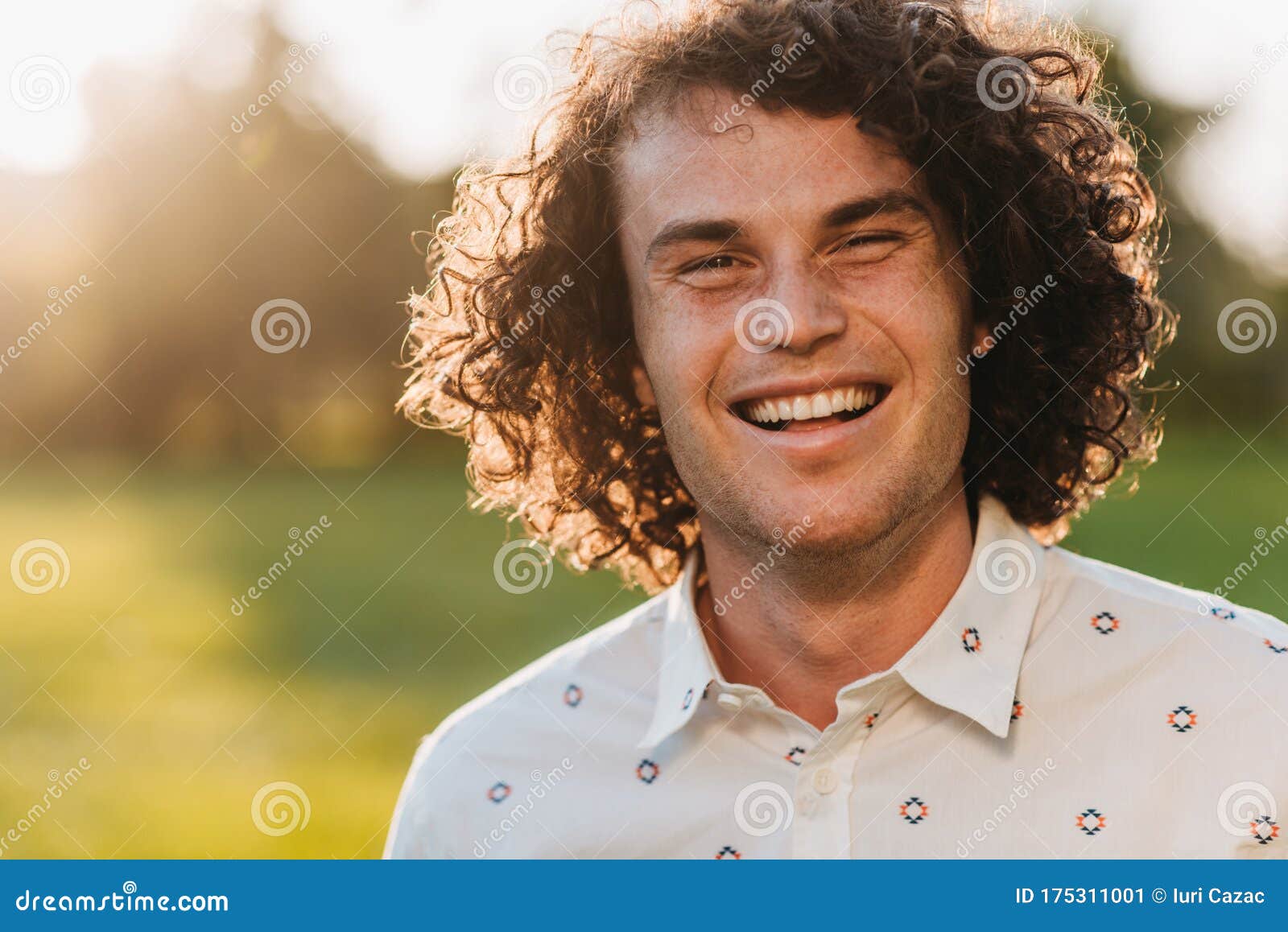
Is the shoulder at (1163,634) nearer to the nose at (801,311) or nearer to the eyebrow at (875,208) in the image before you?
the nose at (801,311)

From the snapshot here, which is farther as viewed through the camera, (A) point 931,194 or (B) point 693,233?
(A) point 931,194

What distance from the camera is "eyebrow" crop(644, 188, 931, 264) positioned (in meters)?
3.19

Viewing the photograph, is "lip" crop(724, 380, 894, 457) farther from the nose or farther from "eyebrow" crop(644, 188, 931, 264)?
"eyebrow" crop(644, 188, 931, 264)

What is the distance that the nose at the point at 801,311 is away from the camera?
3139 mm

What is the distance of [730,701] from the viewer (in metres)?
3.20

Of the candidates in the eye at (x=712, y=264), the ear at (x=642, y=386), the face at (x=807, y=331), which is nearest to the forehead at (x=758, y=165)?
the face at (x=807, y=331)

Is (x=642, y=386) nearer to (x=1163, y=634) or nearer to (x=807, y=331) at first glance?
(x=807, y=331)

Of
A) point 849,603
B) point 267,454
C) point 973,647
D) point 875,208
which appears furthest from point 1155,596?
point 267,454

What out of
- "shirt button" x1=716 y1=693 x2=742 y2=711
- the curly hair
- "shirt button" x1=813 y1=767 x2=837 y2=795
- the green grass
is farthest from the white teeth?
the green grass

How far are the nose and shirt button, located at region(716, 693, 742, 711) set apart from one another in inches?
33.4

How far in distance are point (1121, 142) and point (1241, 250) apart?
29.6 meters

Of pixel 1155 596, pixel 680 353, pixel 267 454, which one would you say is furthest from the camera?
pixel 267 454

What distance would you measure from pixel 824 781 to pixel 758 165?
4.88ft
